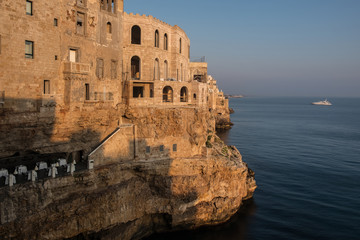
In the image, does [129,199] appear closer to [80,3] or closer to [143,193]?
[143,193]

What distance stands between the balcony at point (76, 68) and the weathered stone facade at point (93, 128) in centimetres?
11

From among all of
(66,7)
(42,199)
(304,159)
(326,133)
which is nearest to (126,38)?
(66,7)

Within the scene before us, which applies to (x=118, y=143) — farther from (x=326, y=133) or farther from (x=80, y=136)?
(x=326, y=133)

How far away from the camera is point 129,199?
87.8ft

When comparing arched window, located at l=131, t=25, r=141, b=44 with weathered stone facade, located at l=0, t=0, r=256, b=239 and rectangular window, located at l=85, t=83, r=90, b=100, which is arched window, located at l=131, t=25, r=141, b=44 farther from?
rectangular window, located at l=85, t=83, r=90, b=100

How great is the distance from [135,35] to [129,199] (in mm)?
22628

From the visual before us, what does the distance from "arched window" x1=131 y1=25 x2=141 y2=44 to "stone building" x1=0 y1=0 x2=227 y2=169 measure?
164 cm

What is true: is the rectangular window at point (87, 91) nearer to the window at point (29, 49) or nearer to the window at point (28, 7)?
the window at point (29, 49)

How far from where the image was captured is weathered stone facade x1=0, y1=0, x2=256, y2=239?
21.0 meters

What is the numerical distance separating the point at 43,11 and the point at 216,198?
81.6 feet

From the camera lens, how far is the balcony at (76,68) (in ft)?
79.9

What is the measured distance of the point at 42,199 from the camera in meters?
20.9

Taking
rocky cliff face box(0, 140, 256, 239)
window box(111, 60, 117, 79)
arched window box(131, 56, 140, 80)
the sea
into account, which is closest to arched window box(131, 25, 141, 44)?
arched window box(131, 56, 140, 80)

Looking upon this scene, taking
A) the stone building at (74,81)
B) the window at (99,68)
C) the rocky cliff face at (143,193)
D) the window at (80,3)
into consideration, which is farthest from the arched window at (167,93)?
the window at (80,3)
